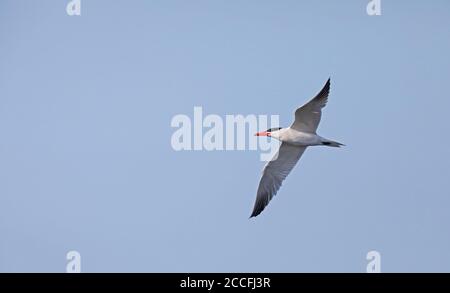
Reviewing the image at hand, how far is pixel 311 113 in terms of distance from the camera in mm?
11242

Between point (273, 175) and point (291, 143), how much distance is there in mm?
652

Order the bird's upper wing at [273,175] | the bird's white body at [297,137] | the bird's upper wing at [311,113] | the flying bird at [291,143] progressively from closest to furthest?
the bird's upper wing at [311,113] < the flying bird at [291,143] < the bird's white body at [297,137] < the bird's upper wing at [273,175]

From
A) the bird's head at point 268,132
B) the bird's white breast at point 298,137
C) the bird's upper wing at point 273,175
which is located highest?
the bird's head at point 268,132

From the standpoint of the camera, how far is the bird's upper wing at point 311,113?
11.1 meters

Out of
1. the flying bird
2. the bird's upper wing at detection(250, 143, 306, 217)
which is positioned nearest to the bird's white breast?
the flying bird

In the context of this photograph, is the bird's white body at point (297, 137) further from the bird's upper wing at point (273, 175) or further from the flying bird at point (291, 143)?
the bird's upper wing at point (273, 175)

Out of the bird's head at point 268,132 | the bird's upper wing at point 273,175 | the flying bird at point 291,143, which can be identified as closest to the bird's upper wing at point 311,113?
the flying bird at point 291,143

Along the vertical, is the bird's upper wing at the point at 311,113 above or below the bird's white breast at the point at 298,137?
above

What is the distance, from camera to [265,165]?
39.8 feet

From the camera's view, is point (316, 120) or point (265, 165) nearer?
point (316, 120)
